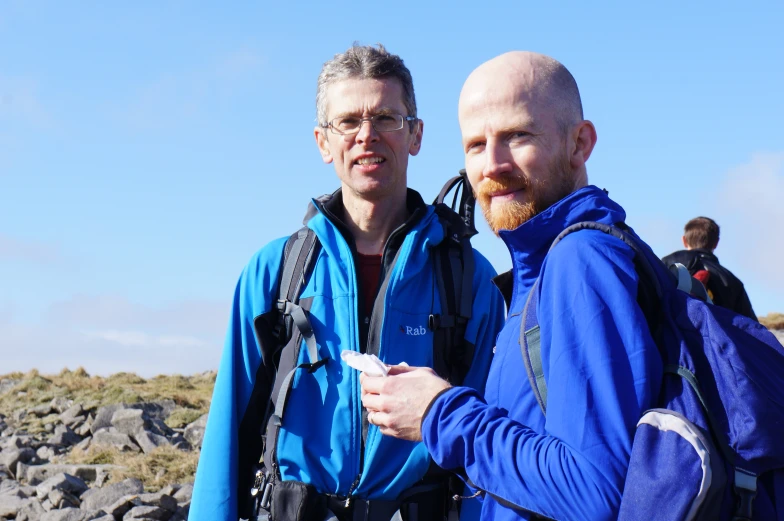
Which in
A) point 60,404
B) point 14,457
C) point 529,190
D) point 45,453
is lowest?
point 14,457

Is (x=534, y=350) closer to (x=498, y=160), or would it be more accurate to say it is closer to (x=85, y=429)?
(x=498, y=160)

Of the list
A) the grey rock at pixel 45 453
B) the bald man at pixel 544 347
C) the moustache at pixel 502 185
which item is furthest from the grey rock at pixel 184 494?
the moustache at pixel 502 185

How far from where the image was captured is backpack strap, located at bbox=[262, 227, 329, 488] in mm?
3822

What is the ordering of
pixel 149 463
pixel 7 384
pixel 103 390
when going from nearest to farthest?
pixel 149 463
pixel 103 390
pixel 7 384

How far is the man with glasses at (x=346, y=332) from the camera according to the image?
147 inches

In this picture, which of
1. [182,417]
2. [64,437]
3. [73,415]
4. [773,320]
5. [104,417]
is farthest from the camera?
[773,320]

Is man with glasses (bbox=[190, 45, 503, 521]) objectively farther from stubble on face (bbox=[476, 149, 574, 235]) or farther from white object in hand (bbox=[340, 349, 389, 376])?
stubble on face (bbox=[476, 149, 574, 235])

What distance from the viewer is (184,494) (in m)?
10.1

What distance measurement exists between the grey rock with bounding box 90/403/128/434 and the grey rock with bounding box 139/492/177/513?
19.7 feet

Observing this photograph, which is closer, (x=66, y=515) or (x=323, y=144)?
(x=323, y=144)

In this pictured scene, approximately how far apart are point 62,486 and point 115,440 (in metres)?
3.73

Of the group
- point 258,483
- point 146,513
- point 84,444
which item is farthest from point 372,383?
point 84,444

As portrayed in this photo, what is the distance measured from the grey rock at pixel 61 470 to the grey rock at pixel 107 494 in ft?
4.51

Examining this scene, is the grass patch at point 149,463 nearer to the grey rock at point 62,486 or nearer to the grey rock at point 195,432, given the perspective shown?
the grey rock at point 62,486
